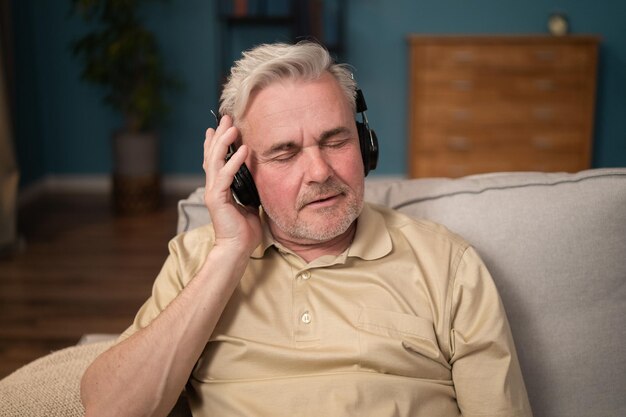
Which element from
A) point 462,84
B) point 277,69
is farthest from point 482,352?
point 462,84

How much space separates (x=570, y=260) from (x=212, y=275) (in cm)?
68

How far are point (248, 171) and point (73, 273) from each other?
258 centimetres

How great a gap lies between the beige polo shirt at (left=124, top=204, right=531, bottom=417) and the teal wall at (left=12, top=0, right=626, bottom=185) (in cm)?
374

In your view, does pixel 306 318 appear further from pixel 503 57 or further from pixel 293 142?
pixel 503 57

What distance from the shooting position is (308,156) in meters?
1.44

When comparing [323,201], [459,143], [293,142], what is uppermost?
[293,142]

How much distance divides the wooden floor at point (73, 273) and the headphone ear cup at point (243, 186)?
5.62ft

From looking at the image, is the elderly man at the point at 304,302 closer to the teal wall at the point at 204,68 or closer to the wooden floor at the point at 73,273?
the wooden floor at the point at 73,273

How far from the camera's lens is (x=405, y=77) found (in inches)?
205

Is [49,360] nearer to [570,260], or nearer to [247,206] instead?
[247,206]

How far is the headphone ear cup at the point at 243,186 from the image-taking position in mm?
1447

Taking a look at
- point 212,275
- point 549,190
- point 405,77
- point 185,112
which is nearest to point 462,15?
point 405,77

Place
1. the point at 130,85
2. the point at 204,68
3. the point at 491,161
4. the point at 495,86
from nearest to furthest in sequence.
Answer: the point at 130,85
the point at 495,86
the point at 491,161
the point at 204,68

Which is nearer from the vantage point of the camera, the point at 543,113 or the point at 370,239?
the point at 370,239
